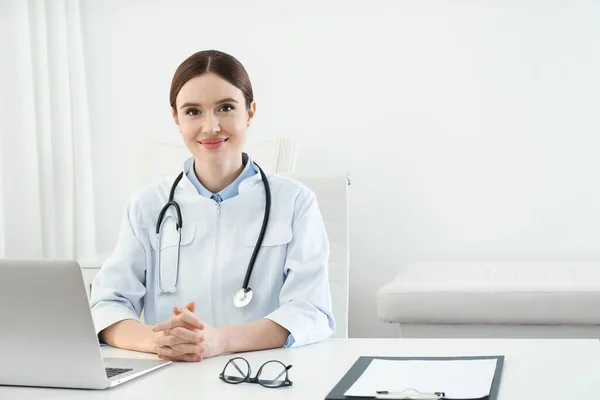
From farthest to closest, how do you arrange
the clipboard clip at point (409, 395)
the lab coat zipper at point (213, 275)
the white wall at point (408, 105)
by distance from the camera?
the white wall at point (408, 105), the lab coat zipper at point (213, 275), the clipboard clip at point (409, 395)

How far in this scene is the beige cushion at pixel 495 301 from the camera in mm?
2645

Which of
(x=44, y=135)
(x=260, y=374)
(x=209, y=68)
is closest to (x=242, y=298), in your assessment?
(x=260, y=374)

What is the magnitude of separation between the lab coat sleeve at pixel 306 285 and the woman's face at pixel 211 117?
18 centimetres

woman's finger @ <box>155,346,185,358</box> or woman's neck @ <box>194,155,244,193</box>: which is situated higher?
woman's neck @ <box>194,155,244,193</box>

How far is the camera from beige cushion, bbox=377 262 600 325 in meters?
2.64

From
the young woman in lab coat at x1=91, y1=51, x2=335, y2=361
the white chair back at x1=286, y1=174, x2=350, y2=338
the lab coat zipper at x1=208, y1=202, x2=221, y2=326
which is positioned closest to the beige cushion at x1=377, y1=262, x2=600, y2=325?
the white chair back at x1=286, y1=174, x2=350, y2=338

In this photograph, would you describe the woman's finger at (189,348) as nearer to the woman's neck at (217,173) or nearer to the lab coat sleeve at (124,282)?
the lab coat sleeve at (124,282)

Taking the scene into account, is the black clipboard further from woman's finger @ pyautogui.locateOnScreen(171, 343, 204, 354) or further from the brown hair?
the brown hair

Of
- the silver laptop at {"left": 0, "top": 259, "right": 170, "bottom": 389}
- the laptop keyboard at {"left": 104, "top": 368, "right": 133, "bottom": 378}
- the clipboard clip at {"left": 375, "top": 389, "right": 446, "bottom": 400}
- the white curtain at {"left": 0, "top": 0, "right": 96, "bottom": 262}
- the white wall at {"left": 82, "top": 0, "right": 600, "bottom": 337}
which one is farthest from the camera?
the white wall at {"left": 82, "top": 0, "right": 600, "bottom": 337}

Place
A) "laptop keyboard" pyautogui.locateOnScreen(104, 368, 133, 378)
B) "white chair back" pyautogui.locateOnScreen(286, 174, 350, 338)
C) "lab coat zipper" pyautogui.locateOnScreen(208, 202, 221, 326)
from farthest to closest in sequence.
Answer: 1. "white chair back" pyautogui.locateOnScreen(286, 174, 350, 338)
2. "lab coat zipper" pyautogui.locateOnScreen(208, 202, 221, 326)
3. "laptop keyboard" pyautogui.locateOnScreen(104, 368, 133, 378)

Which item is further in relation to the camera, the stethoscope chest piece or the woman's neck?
the woman's neck

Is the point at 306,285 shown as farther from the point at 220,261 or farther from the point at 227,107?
the point at 227,107

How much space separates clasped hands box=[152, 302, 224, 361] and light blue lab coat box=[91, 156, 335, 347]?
0.21 metres

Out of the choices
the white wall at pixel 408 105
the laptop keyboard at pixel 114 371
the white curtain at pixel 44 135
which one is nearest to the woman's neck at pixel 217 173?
the laptop keyboard at pixel 114 371
